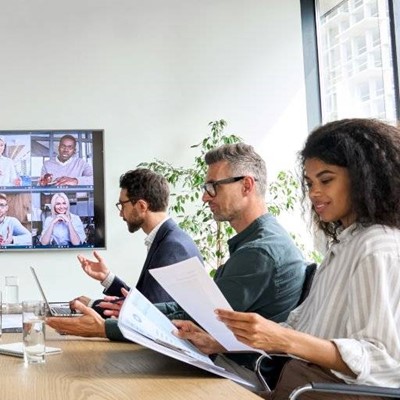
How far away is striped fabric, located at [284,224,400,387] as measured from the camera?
1185 mm

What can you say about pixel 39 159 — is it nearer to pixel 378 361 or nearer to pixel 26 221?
pixel 26 221

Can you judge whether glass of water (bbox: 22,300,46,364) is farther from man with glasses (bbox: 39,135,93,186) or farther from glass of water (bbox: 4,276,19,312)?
man with glasses (bbox: 39,135,93,186)

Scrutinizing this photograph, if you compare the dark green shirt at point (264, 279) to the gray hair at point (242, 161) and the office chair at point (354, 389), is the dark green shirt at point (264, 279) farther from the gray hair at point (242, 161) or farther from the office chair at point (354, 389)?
the office chair at point (354, 389)

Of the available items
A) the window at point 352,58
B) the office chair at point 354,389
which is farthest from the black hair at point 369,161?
the window at point 352,58

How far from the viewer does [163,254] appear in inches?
94.1

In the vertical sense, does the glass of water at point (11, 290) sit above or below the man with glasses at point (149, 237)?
below

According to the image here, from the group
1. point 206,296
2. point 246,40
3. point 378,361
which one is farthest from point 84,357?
point 246,40

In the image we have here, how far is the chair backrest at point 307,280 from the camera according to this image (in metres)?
1.78

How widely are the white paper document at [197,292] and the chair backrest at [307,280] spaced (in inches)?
17.3

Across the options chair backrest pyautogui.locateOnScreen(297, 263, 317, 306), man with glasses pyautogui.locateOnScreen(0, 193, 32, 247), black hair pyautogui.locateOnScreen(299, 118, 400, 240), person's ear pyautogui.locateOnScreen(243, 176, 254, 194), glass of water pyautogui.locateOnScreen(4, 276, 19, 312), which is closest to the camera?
black hair pyautogui.locateOnScreen(299, 118, 400, 240)

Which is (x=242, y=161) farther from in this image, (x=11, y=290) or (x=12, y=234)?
(x=12, y=234)

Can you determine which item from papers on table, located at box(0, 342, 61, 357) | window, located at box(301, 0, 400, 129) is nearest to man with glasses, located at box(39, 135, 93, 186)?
window, located at box(301, 0, 400, 129)

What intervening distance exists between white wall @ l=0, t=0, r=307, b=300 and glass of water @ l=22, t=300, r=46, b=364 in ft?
9.97

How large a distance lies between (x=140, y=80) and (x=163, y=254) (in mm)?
2515
